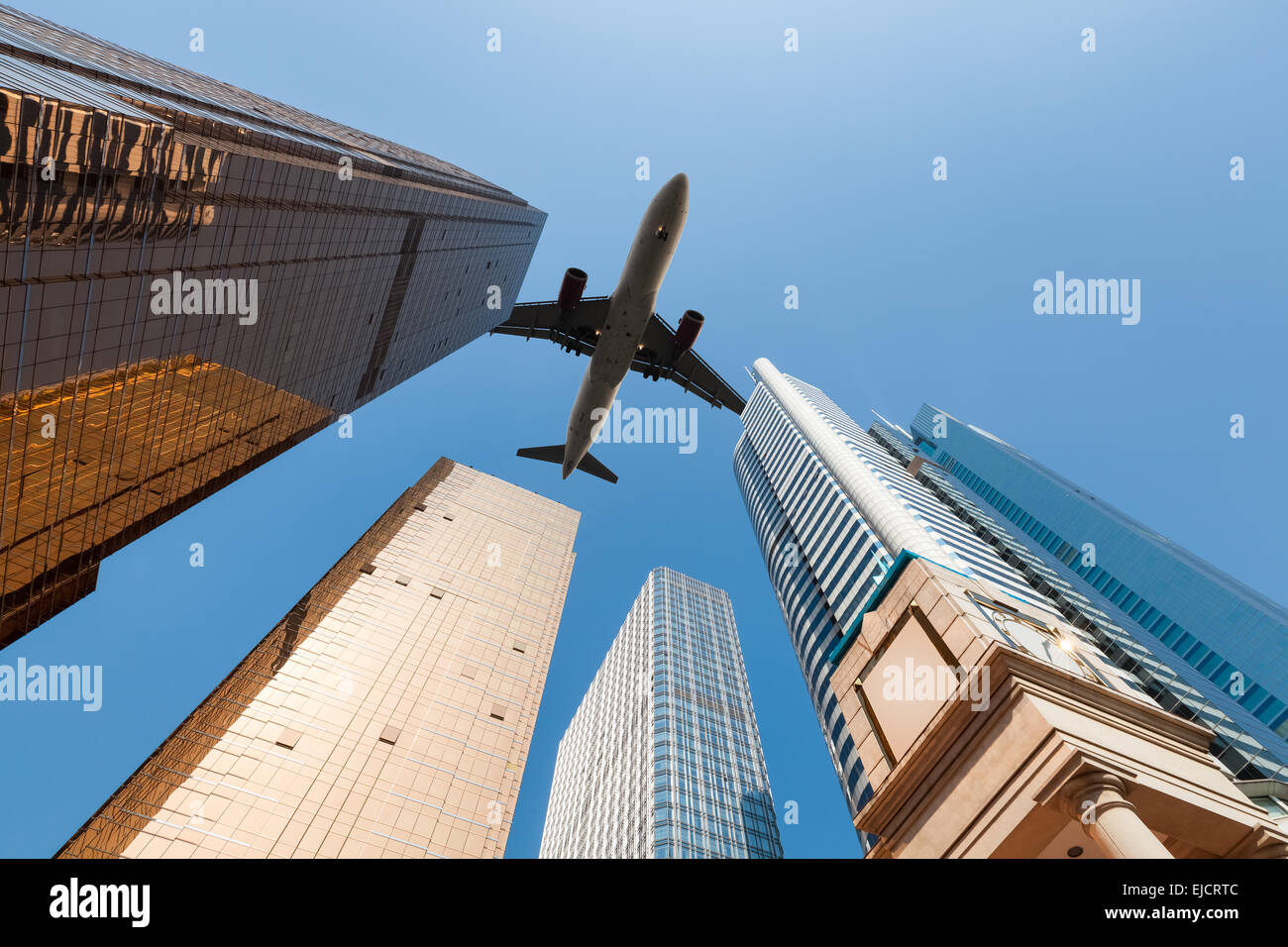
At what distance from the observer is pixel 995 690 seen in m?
10.6

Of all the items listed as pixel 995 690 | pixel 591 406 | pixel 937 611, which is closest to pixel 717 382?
pixel 591 406

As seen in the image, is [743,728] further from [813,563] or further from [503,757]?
[503,757]

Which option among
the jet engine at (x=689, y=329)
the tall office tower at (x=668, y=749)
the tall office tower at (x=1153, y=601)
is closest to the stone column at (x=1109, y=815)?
the jet engine at (x=689, y=329)

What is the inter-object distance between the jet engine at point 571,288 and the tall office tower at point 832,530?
34.4 metres

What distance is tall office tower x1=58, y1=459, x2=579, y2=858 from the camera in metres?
36.9

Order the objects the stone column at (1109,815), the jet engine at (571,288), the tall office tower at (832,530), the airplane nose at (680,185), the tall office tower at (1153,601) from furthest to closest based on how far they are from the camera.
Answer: the tall office tower at (832,530) → the tall office tower at (1153,601) → the jet engine at (571,288) → the airplane nose at (680,185) → the stone column at (1109,815)

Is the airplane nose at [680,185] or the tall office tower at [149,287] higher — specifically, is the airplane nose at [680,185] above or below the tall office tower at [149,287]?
above

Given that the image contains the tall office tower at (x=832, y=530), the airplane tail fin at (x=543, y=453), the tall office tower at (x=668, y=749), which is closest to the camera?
the airplane tail fin at (x=543, y=453)

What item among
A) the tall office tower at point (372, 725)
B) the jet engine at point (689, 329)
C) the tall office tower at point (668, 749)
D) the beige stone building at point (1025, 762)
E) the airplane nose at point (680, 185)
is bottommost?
the tall office tower at point (668, 749)

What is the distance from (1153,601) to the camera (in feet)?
267

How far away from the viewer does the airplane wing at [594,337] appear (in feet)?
120

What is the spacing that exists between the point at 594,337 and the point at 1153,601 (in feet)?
289

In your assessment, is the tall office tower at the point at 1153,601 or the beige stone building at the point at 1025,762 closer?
the beige stone building at the point at 1025,762

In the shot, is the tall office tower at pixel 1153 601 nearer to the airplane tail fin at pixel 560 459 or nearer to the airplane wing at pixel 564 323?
the airplane tail fin at pixel 560 459
